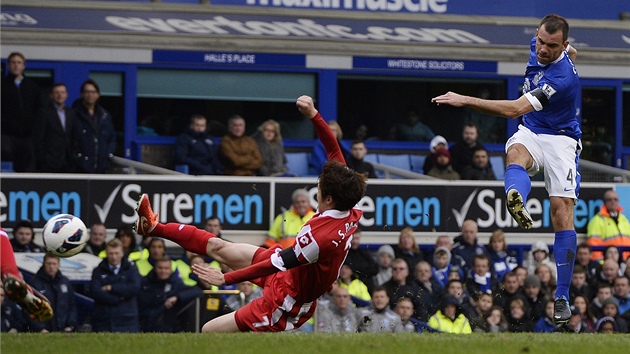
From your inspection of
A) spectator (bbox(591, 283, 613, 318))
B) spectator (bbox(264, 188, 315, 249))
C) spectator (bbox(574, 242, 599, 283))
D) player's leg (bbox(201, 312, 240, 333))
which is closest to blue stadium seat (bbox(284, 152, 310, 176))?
spectator (bbox(264, 188, 315, 249))

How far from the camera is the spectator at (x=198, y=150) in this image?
51.9ft

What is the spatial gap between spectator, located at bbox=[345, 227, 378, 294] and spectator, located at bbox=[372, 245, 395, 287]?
10 centimetres

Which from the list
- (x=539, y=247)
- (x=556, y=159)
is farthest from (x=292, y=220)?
(x=556, y=159)

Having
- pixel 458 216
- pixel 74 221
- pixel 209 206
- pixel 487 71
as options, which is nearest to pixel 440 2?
pixel 487 71

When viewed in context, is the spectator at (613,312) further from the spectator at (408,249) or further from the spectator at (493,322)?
the spectator at (408,249)

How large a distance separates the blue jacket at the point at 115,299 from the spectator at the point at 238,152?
252 cm

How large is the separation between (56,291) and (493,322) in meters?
4.86

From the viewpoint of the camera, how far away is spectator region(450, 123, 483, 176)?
16734mm

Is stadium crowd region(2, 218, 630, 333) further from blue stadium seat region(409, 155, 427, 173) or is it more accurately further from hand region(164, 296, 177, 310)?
blue stadium seat region(409, 155, 427, 173)

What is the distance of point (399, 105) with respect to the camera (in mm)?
18156

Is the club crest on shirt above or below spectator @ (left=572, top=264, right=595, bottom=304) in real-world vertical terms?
above

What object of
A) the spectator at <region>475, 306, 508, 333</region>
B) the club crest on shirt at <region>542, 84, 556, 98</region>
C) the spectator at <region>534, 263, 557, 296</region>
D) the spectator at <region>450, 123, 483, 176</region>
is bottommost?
the spectator at <region>475, 306, 508, 333</region>

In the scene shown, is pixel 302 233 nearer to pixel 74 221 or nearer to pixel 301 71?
pixel 74 221

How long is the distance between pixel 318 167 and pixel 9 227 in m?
4.22
